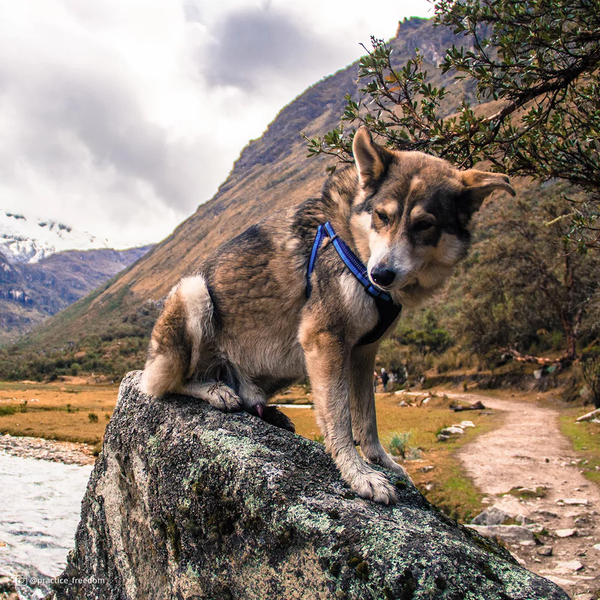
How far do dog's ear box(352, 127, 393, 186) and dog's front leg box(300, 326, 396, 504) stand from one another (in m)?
1.58

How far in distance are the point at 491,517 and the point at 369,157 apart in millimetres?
8019

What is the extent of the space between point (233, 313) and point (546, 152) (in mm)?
4392

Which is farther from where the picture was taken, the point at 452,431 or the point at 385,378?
the point at 385,378

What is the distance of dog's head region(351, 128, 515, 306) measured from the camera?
4148 mm

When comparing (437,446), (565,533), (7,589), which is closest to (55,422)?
(437,446)

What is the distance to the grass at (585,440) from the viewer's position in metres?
12.0

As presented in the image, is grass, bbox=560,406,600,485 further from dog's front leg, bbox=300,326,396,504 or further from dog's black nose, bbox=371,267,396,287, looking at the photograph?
dog's black nose, bbox=371,267,396,287

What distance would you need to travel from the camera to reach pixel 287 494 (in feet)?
12.2

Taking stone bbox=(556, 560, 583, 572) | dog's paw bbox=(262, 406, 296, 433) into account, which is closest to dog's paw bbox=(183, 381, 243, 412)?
dog's paw bbox=(262, 406, 296, 433)

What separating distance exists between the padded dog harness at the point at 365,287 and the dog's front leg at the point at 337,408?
39 centimetres

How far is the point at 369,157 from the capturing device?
4.48 meters

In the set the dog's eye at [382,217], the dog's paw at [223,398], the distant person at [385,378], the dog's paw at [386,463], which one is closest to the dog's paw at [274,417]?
the dog's paw at [223,398]

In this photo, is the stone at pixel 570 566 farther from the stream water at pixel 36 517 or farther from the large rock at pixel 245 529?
the stream water at pixel 36 517

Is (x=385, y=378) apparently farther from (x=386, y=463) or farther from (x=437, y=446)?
(x=386, y=463)
